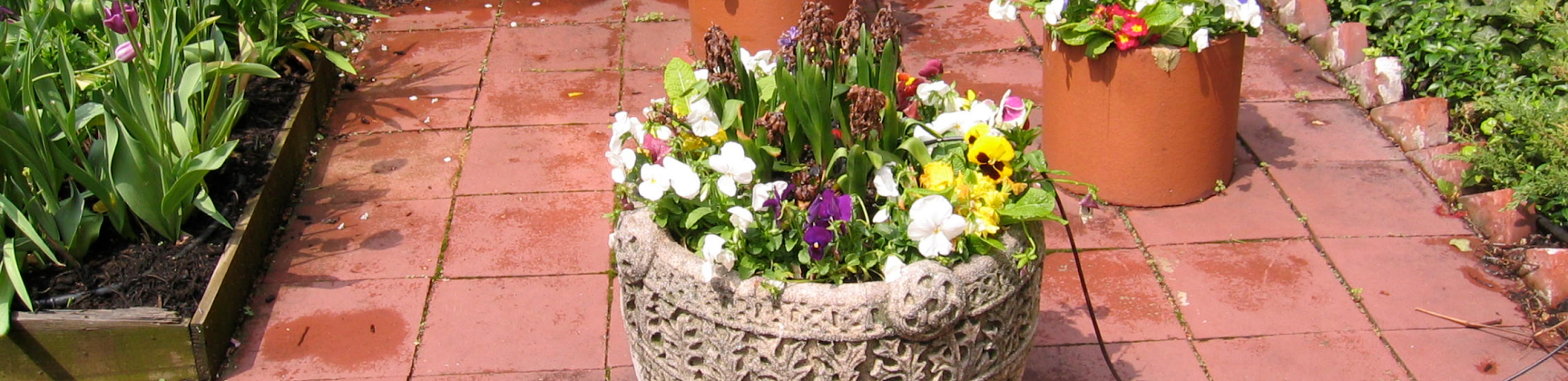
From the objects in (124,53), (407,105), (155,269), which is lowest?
(407,105)

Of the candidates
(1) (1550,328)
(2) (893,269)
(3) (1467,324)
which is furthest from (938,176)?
(1) (1550,328)

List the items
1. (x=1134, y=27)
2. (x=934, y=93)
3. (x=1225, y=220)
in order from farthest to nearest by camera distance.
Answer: (x=1225, y=220), (x=1134, y=27), (x=934, y=93)

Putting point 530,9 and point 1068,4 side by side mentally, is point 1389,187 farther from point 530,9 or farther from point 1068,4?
point 530,9

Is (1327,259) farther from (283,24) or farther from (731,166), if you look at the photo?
(283,24)

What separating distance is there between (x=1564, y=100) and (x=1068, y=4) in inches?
61.4

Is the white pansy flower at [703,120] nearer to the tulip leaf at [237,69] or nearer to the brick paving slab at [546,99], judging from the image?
the tulip leaf at [237,69]

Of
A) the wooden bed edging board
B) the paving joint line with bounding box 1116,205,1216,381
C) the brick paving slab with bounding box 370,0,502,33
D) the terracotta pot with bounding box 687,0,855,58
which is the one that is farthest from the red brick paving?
the brick paving slab with bounding box 370,0,502,33

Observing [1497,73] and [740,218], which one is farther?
[1497,73]

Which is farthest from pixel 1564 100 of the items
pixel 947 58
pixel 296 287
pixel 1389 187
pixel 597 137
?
pixel 296 287

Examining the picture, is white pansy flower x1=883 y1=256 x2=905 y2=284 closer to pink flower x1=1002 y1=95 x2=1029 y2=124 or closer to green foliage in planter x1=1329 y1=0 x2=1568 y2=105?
pink flower x1=1002 y1=95 x2=1029 y2=124

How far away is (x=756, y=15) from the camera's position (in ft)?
15.8

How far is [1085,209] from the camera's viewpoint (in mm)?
2680

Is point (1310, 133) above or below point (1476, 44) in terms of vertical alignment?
below

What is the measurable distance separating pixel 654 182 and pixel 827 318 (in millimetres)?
384
